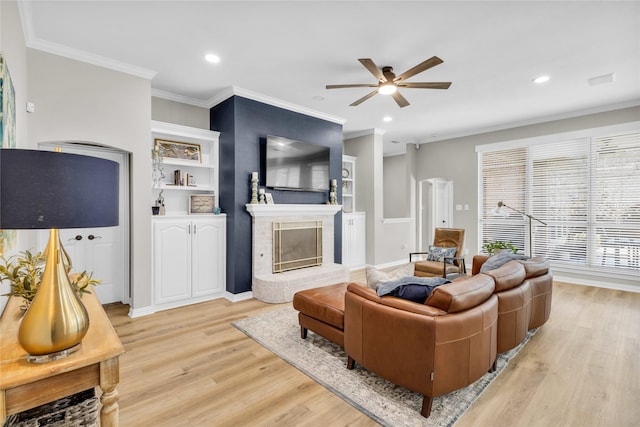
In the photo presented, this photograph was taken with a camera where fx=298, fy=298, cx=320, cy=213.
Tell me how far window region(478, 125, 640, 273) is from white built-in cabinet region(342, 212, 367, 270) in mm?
2409

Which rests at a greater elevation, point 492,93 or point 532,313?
point 492,93

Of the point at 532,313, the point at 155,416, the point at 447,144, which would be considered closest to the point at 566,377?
the point at 532,313

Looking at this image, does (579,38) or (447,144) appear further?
(447,144)

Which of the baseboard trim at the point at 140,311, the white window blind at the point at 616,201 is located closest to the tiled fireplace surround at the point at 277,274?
the baseboard trim at the point at 140,311

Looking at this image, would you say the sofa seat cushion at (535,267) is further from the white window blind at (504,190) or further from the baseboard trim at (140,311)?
the baseboard trim at (140,311)

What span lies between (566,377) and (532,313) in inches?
27.7

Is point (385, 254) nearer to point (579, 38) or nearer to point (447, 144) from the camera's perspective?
point (447, 144)

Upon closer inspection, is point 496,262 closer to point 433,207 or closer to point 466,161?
point 466,161

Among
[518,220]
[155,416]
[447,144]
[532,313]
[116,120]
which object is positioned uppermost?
[447,144]

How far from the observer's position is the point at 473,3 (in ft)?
7.67

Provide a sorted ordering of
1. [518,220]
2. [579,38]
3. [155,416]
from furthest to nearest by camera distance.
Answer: [518,220], [579,38], [155,416]

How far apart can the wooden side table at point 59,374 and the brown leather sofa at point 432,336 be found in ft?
4.77

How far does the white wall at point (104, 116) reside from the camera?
2.87 metres

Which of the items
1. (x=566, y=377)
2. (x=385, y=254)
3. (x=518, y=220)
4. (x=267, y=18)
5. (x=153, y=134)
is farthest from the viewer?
(x=385, y=254)
